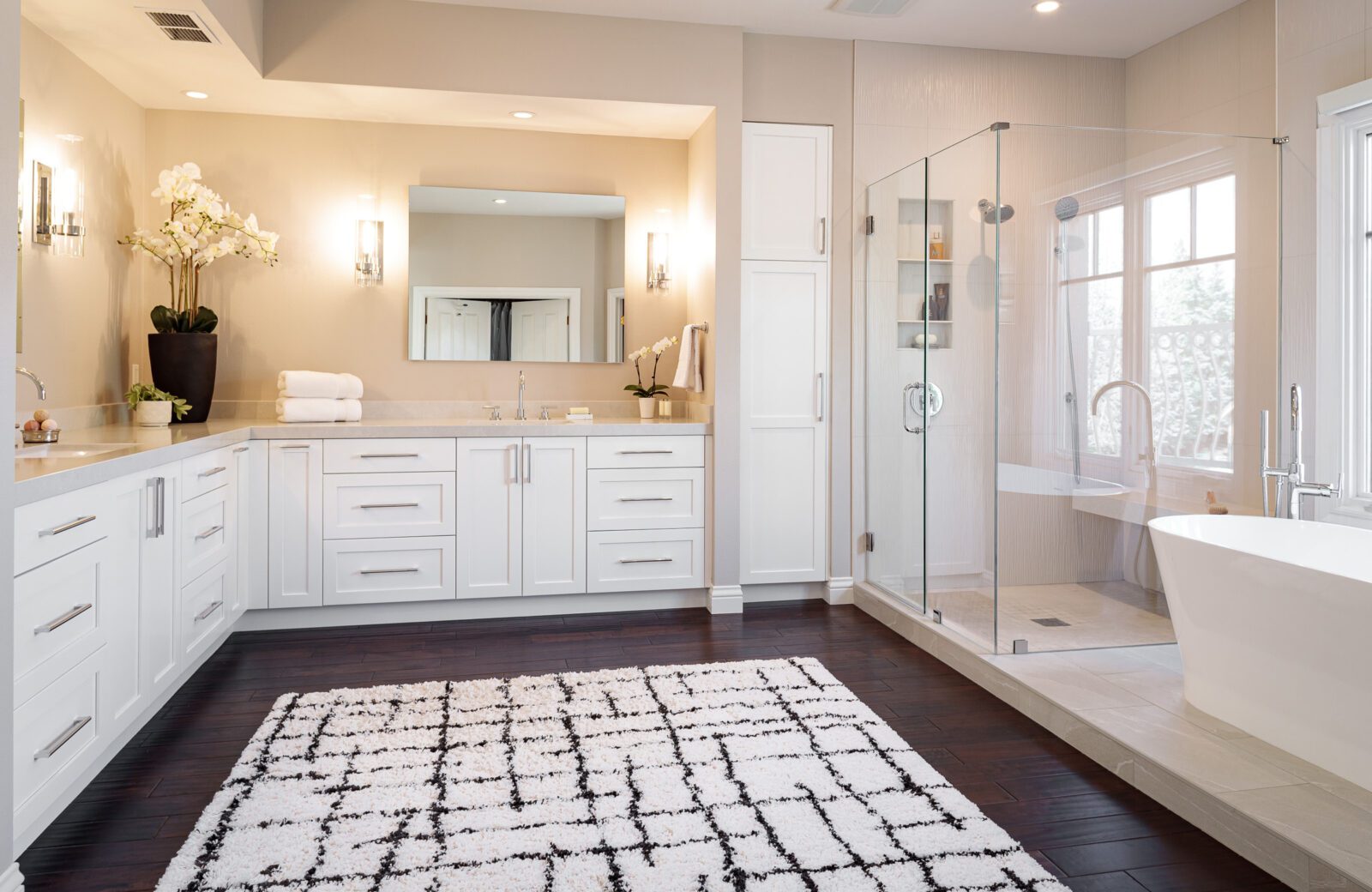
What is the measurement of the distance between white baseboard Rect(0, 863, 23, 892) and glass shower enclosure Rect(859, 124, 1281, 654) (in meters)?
2.78

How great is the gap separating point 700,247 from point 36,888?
3.44 m

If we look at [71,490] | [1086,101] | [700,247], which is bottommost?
[71,490]

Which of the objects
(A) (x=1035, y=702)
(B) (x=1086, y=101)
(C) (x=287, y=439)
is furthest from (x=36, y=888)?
(B) (x=1086, y=101)

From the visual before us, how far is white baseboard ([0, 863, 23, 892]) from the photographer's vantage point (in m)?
1.73

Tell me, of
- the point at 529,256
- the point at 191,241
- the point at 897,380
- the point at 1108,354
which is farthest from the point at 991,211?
the point at 191,241

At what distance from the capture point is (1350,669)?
6.97 feet

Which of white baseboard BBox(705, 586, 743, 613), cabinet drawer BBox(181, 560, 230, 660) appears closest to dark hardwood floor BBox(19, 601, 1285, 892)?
white baseboard BBox(705, 586, 743, 613)

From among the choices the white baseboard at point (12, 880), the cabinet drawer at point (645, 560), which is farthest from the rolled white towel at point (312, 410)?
the white baseboard at point (12, 880)

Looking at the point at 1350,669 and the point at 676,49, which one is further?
the point at 676,49

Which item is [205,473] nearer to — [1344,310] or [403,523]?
[403,523]

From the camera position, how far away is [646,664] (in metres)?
3.34

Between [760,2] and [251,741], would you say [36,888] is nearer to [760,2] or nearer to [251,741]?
[251,741]

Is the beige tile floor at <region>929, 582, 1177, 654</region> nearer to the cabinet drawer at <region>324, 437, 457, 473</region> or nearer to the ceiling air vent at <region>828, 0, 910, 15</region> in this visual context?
the cabinet drawer at <region>324, 437, 457, 473</region>

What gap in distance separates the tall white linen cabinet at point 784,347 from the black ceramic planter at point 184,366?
2394mm
